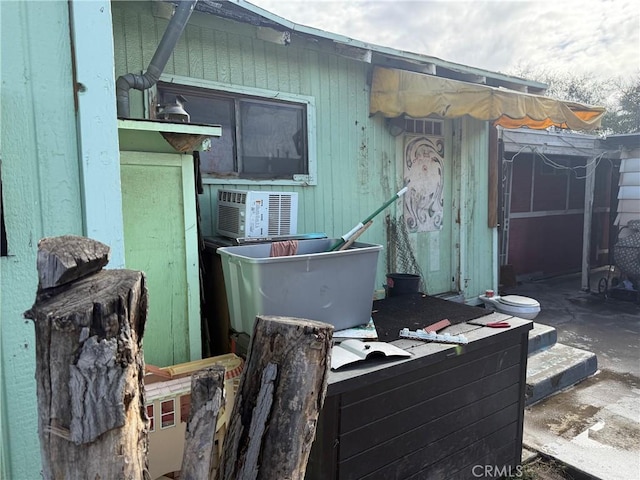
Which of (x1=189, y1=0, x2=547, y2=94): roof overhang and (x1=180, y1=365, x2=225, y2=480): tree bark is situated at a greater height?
(x1=189, y1=0, x2=547, y2=94): roof overhang

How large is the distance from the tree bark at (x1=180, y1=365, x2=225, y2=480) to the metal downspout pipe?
2.27 m

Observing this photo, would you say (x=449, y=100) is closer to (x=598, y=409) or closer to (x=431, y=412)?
(x=431, y=412)

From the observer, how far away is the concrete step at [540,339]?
458cm

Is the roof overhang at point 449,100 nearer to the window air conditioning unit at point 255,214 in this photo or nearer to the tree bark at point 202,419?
the window air conditioning unit at point 255,214

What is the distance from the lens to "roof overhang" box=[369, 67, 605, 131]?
392cm

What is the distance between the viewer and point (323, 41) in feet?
12.2

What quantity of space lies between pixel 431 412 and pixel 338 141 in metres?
2.71

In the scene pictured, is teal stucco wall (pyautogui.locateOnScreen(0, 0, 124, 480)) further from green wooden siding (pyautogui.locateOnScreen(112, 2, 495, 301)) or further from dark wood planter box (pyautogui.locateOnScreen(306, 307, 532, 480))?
green wooden siding (pyautogui.locateOnScreen(112, 2, 495, 301))

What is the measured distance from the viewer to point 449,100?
3922 mm

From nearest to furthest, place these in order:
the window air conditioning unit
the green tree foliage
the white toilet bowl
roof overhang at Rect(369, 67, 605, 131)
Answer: the window air conditioning unit < roof overhang at Rect(369, 67, 605, 131) < the white toilet bowl < the green tree foliage

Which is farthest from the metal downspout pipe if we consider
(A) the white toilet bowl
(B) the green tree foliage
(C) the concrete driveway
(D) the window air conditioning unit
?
(B) the green tree foliage

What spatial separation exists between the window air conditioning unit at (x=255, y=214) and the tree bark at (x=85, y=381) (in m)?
2.23

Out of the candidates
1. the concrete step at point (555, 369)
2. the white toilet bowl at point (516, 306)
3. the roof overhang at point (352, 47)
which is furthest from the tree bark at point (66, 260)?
the white toilet bowl at point (516, 306)

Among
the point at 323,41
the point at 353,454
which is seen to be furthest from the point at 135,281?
the point at 323,41
